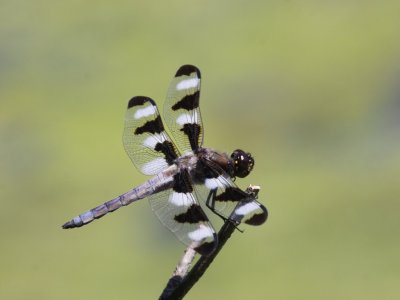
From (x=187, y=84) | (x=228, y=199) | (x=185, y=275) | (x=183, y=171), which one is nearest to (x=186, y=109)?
(x=187, y=84)

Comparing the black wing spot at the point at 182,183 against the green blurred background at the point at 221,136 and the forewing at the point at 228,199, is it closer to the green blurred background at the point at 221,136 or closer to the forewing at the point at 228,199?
the forewing at the point at 228,199

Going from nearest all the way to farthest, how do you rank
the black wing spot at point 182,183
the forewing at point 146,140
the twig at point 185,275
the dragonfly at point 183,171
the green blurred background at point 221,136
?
the twig at point 185,275 → the dragonfly at point 183,171 → the black wing spot at point 182,183 → the forewing at point 146,140 → the green blurred background at point 221,136

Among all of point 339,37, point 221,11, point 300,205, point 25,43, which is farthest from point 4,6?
point 300,205

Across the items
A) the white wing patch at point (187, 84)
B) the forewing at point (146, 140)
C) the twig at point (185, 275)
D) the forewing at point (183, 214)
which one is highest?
the white wing patch at point (187, 84)

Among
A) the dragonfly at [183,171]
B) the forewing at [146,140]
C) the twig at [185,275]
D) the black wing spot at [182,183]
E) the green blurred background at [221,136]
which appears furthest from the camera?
the green blurred background at [221,136]

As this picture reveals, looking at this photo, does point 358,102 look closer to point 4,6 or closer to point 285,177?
point 285,177

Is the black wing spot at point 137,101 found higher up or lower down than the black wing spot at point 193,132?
lower down

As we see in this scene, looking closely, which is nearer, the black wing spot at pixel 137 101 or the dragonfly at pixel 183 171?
the dragonfly at pixel 183 171

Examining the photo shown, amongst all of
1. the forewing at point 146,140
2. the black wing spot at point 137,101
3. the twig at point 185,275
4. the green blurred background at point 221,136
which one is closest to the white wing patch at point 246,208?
the twig at point 185,275

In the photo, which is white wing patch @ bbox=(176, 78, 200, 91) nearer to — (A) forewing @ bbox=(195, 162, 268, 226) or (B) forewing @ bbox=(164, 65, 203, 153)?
(B) forewing @ bbox=(164, 65, 203, 153)
